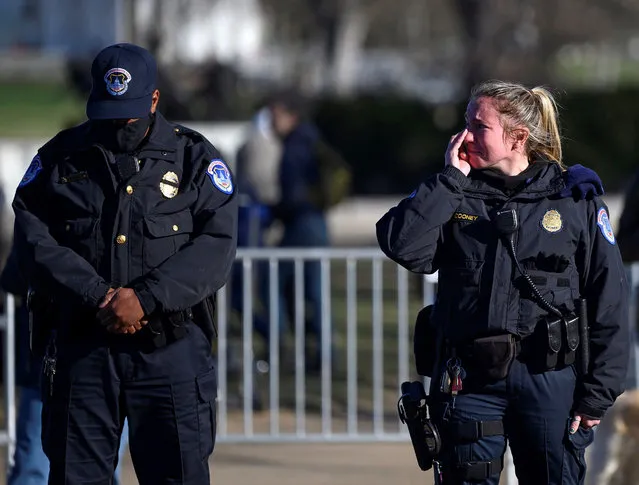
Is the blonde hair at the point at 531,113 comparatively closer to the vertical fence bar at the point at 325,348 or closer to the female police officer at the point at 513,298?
the female police officer at the point at 513,298

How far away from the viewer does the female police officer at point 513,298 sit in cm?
412

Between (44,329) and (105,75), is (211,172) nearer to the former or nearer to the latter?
(105,75)

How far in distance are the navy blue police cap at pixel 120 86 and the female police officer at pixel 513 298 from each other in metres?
0.84

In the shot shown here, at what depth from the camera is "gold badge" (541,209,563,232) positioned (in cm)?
414

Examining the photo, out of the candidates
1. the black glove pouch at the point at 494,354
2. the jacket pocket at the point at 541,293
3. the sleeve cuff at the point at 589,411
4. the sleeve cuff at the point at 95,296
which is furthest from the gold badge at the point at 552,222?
the sleeve cuff at the point at 95,296

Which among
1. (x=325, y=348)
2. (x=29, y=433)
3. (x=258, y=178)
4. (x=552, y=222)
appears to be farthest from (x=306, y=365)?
(x=552, y=222)

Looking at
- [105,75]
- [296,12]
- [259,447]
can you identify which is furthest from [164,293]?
[296,12]

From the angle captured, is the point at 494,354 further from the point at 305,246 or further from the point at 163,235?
the point at 305,246

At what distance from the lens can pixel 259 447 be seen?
23.5 ft

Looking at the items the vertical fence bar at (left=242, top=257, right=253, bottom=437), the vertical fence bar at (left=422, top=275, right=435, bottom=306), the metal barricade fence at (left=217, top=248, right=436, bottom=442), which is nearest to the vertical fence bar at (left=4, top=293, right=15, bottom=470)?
the metal barricade fence at (left=217, top=248, right=436, bottom=442)

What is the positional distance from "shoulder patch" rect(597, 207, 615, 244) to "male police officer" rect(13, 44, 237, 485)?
115cm

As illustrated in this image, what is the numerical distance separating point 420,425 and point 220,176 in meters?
1.01

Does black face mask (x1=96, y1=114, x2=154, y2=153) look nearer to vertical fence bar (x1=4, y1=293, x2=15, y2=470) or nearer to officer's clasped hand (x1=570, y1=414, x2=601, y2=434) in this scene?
officer's clasped hand (x1=570, y1=414, x2=601, y2=434)

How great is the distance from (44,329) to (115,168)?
577mm
